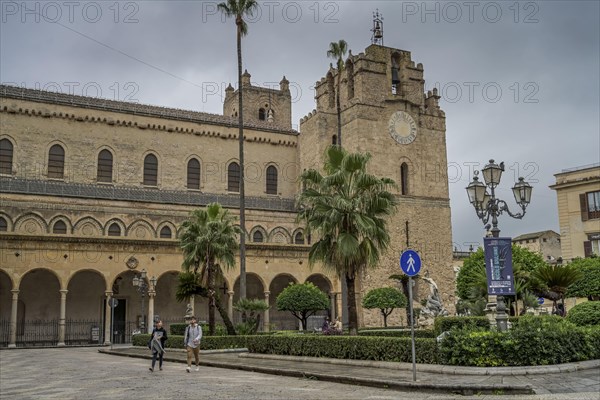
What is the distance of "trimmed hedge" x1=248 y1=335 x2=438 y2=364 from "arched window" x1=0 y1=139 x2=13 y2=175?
2237 centimetres

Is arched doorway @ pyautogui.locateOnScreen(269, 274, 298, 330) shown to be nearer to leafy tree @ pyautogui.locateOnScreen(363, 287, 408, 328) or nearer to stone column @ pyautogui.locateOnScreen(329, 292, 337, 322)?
stone column @ pyautogui.locateOnScreen(329, 292, 337, 322)

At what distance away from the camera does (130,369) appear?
17531 mm

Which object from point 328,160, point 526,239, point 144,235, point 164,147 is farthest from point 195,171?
point 526,239

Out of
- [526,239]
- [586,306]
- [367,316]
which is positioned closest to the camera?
[586,306]

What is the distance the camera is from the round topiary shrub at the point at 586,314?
1895 cm

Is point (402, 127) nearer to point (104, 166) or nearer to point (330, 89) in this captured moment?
point (330, 89)

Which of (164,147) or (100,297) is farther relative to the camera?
(164,147)

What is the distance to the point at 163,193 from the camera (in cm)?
3956

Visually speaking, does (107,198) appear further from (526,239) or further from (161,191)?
(526,239)

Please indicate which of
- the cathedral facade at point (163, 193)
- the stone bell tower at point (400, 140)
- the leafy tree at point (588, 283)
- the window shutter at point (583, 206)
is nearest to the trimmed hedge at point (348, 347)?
the cathedral facade at point (163, 193)

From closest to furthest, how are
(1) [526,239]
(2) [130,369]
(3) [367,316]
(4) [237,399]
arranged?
(4) [237,399], (2) [130,369], (3) [367,316], (1) [526,239]

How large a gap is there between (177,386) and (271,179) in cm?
3223

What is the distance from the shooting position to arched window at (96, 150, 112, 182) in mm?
38906

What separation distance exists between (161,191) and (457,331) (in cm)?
2889
